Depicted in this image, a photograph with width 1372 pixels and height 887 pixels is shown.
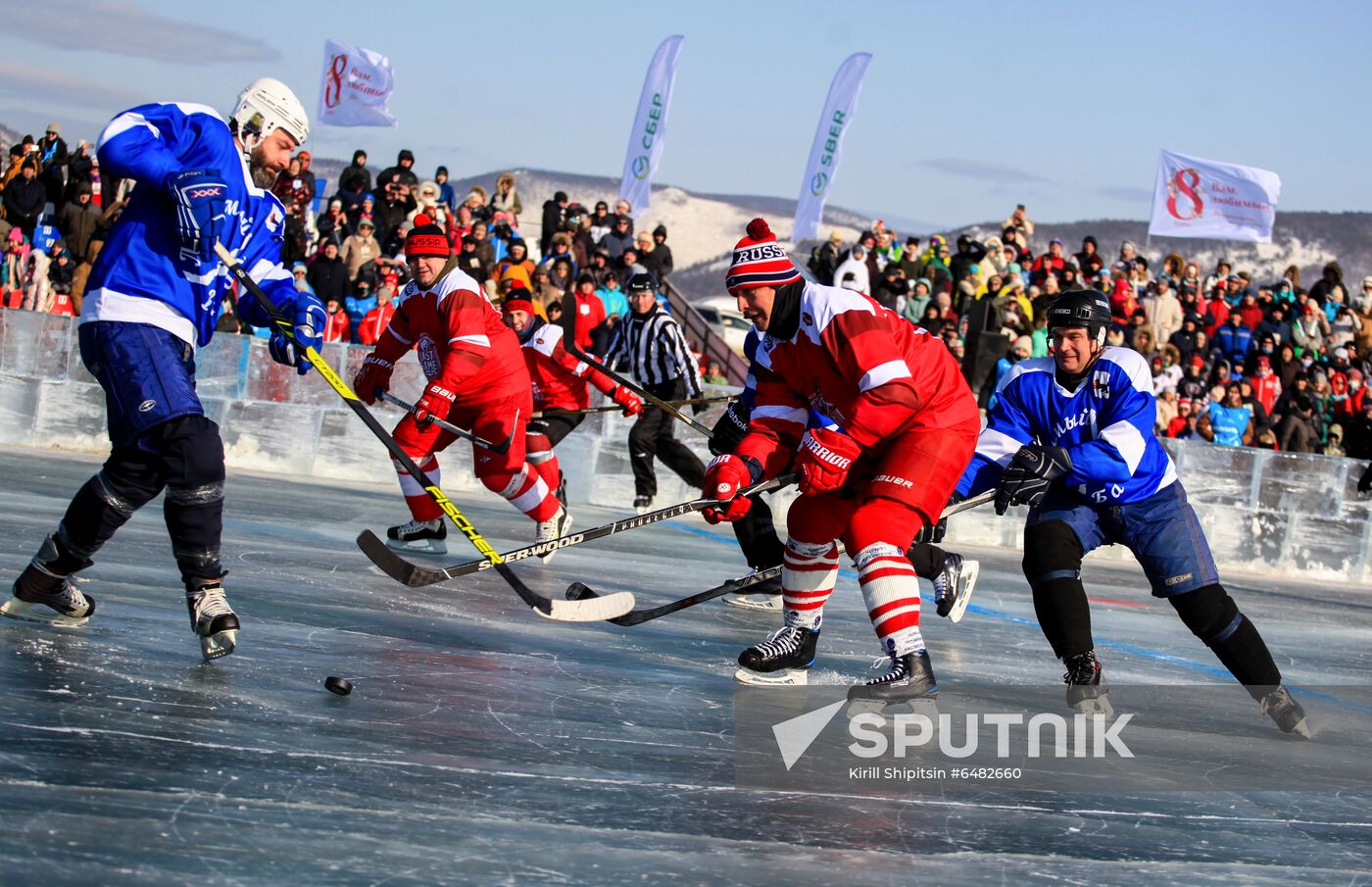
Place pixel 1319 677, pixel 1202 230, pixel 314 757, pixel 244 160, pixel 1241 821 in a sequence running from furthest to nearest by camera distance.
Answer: pixel 1202 230 → pixel 1319 677 → pixel 244 160 → pixel 1241 821 → pixel 314 757

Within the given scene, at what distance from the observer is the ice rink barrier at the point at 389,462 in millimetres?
10906

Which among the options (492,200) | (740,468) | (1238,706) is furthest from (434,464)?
(492,200)

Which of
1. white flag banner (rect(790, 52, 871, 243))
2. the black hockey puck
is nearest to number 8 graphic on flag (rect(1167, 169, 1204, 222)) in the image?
white flag banner (rect(790, 52, 871, 243))

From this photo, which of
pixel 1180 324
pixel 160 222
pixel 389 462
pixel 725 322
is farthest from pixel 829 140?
pixel 160 222

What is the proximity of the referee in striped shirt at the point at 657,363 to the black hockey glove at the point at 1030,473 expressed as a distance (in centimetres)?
517

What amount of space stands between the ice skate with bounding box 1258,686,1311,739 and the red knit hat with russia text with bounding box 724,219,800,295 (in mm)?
2107

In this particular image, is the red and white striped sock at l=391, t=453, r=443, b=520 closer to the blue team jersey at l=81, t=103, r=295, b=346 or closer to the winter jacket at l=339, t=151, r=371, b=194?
the blue team jersey at l=81, t=103, r=295, b=346

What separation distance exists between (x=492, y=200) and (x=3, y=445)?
577 cm

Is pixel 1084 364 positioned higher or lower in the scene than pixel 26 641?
higher

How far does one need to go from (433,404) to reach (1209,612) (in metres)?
3.84

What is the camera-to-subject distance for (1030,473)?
4680mm

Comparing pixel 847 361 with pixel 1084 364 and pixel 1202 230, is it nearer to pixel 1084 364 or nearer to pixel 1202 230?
pixel 1084 364

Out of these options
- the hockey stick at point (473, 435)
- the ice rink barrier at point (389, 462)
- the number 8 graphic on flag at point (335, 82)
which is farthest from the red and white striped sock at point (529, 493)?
the number 8 graphic on flag at point (335, 82)

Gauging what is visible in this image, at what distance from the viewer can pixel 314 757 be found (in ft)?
11.0
